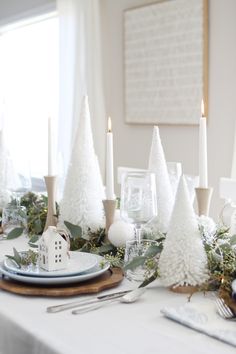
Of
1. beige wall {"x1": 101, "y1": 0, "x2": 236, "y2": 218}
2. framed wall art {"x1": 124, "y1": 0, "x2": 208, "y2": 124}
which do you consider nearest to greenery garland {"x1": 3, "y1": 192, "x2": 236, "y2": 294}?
beige wall {"x1": 101, "y1": 0, "x2": 236, "y2": 218}

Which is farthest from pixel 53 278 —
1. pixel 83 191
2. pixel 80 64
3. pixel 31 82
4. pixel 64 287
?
pixel 31 82

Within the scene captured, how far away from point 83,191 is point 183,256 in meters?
0.47

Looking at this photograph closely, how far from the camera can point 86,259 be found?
1.31 meters

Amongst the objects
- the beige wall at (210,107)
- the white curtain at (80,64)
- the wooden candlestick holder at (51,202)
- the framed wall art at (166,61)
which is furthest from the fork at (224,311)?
the white curtain at (80,64)

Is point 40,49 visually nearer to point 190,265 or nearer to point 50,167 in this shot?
point 50,167

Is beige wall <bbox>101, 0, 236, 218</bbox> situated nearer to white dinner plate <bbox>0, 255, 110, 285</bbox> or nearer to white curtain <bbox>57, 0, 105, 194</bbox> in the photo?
white curtain <bbox>57, 0, 105, 194</bbox>

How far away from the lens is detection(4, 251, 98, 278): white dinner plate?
3.92 feet

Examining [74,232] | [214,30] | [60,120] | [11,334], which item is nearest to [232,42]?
[214,30]

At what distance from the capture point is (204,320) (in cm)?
98

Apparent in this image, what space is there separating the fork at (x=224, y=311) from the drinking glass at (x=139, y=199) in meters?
0.31

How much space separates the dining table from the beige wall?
1928mm

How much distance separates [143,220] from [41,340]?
44 cm

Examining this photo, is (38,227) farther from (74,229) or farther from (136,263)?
(136,263)

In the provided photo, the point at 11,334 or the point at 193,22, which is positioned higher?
the point at 193,22
